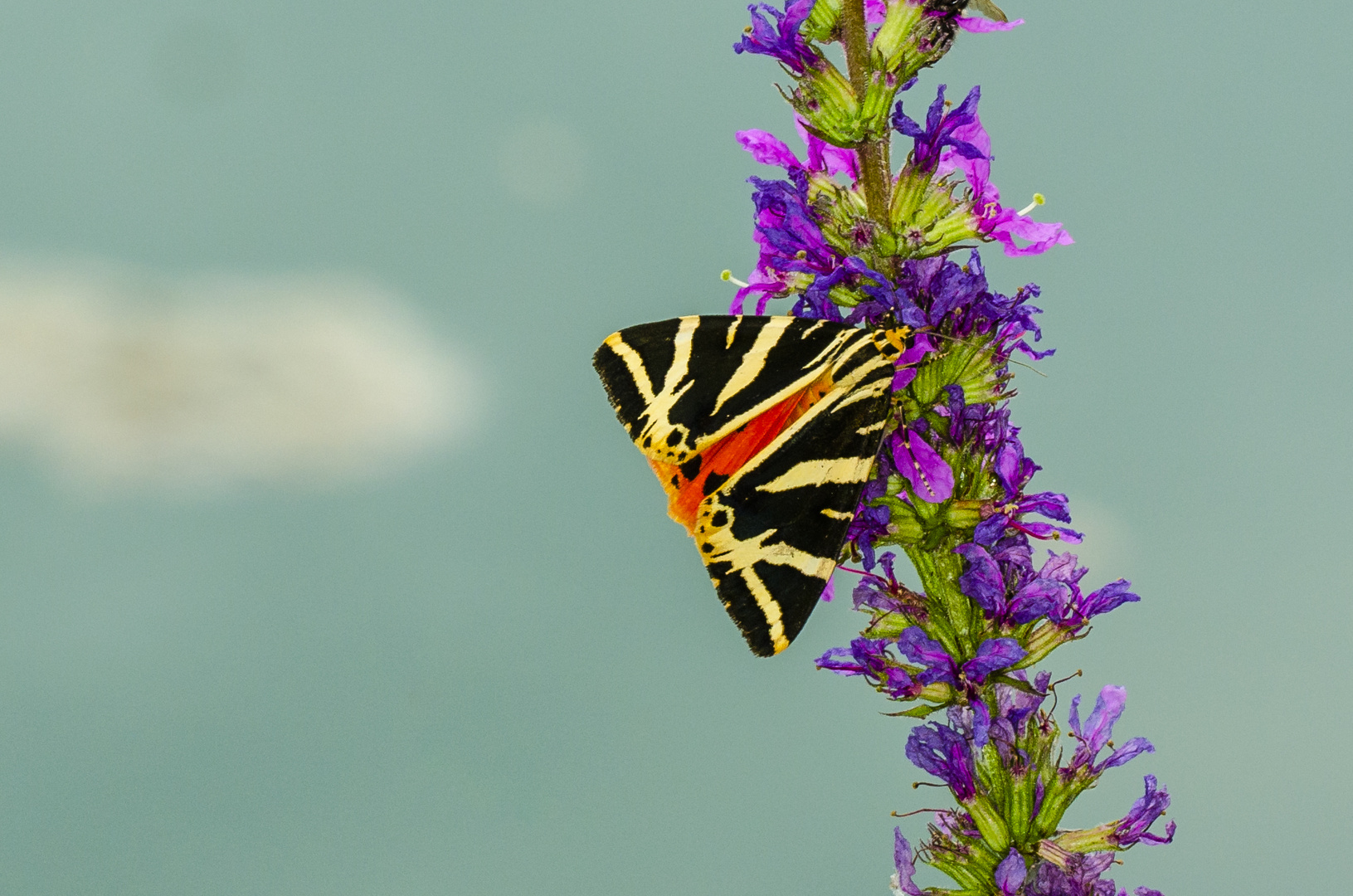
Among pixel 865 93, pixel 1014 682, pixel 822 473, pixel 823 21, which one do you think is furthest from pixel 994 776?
pixel 823 21

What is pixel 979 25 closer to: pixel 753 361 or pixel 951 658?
pixel 753 361

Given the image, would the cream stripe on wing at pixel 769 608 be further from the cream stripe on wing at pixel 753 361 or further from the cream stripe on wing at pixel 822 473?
the cream stripe on wing at pixel 753 361

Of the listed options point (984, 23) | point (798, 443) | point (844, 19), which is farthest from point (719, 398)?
point (984, 23)

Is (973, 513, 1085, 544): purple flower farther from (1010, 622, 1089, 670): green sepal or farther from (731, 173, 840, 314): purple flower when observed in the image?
(731, 173, 840, 314): purple flower

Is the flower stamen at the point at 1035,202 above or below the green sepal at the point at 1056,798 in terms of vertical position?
above

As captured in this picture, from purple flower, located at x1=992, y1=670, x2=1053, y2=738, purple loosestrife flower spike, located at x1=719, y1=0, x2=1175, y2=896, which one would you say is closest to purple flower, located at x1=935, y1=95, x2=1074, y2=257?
purple loosestrife flower spike, located at x1=719, y1=0, x2=1175, y2=896

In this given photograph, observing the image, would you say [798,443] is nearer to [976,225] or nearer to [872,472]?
[872,472]

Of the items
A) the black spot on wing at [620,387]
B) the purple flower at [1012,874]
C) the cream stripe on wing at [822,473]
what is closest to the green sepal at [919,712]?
the purple flower at [1012,874]
